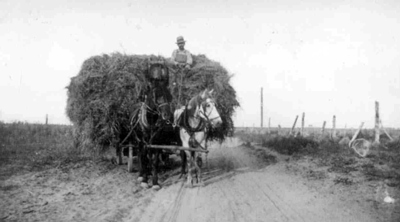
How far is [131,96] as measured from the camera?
8172 mm

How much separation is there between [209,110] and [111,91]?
120 inches

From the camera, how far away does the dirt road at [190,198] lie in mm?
4988

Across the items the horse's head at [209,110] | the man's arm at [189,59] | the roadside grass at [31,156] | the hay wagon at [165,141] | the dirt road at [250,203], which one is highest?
the man's arm at [189,59]

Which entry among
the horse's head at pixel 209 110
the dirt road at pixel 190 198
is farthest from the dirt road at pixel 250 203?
the horse's head at pixel 209 110

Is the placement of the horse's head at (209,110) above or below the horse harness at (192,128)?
above

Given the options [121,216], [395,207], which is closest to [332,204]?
[395,207]

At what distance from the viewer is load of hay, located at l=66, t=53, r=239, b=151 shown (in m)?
7.95

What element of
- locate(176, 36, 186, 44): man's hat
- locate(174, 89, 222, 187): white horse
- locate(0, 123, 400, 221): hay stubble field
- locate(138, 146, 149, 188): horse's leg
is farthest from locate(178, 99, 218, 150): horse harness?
locate(176, 36, 186, 44): man's hat

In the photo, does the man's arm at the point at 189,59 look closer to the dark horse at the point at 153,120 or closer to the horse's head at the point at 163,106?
the dark horse at the point at 153,120

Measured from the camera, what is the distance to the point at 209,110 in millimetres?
6957

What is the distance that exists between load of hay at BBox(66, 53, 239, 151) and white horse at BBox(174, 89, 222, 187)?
1.24m

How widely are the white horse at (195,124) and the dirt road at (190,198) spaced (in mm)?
667

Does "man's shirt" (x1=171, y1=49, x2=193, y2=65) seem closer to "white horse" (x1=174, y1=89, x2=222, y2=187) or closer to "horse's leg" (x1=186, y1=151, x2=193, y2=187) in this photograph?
"white horse" (x1=174, y1=89, x2=222, y2=187)

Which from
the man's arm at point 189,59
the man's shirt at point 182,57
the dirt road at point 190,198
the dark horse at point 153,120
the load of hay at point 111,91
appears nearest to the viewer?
the dirt road at point 190,198
